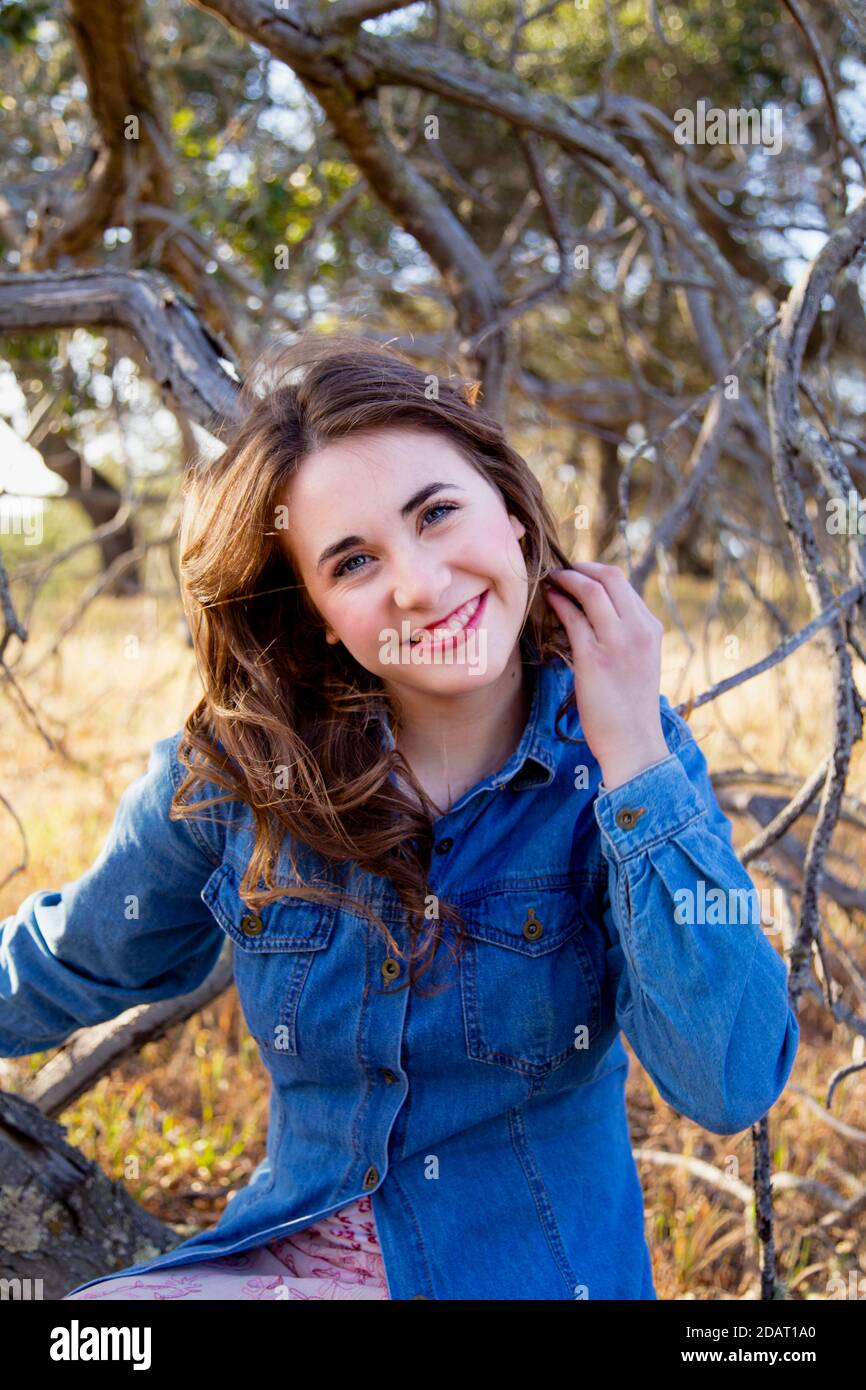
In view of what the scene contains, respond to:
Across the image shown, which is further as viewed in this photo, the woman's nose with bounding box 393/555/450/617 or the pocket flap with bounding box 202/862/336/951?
the pocket flap with bounding box 202/862/336/951

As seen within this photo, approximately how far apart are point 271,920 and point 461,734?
34 cm

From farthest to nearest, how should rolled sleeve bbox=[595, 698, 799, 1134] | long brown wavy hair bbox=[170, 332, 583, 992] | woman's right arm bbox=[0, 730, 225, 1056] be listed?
woman's right arm bbox=[0, 730, 225, 1056] → long brown wavy hair bbox=[170, 332, 583, 992] → rolled sleeve bbox=[595, 698, 799, 1134]

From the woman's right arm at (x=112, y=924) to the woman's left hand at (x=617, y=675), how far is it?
20.2 inches

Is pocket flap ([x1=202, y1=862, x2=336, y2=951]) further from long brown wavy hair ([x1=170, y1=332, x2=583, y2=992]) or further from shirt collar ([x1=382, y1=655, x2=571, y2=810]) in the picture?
shirt collar ([x1=382, y1=655, x2=571, y2=810])

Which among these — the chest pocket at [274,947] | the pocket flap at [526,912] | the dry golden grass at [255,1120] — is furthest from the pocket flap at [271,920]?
the dry golden grass at [255,1120]

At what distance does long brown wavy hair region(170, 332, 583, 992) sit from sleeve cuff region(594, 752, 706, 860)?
0.77 ft

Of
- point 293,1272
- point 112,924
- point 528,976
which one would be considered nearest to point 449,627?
point 528,976

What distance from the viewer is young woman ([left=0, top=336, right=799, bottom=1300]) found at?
1.39 metres

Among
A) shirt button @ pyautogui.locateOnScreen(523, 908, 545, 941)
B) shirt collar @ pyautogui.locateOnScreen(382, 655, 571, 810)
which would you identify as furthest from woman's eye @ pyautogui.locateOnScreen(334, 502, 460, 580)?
shirt button @ pyautogui.locateOnScreen(523, 908, 545, 941)

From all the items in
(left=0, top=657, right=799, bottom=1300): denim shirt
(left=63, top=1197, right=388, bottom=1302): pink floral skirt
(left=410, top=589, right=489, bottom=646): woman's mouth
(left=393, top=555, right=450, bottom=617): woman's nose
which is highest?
(left=393, top=555, right=450, bottom=617): woman's nose

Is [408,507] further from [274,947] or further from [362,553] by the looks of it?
[274,947]

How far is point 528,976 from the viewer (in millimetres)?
1440

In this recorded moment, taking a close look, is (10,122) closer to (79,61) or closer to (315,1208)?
(79,61)
